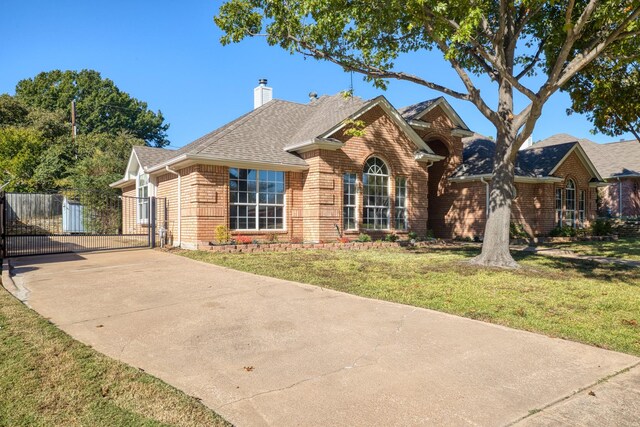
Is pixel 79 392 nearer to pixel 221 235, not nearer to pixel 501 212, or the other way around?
pixel 501 212

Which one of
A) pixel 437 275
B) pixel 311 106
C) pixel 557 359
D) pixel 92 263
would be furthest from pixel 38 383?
pixel 311 106

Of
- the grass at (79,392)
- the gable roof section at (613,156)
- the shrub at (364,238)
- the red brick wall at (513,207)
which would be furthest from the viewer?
the gable roof section at (613,156)

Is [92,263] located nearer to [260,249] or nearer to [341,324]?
[260,249]

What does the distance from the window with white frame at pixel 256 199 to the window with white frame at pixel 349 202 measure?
2.45 meters

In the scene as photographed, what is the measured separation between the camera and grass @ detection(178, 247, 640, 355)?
571 centimetres

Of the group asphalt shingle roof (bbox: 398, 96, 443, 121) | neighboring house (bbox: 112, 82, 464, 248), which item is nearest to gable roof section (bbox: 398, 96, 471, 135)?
asphalt shingle roof (bbox: 398, 96, 443, 121)

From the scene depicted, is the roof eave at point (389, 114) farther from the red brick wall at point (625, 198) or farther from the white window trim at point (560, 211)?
the red brick wall at point (625, 198)

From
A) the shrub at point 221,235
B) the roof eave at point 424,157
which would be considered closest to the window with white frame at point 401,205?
the roof eave at point 424,157

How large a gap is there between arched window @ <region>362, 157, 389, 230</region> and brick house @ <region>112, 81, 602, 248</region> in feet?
0.15

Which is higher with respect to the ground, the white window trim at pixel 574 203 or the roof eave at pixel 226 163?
the roof eave at pixel 226 163

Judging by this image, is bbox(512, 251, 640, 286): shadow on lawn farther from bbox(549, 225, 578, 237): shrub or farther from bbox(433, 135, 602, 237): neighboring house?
bbox(549, 225, 578, 237): shrub

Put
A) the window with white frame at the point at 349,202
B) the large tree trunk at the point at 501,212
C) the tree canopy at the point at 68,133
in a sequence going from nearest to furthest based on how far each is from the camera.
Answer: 1. the large tree trunk at the point at 501,212
2. the window with white frame at the point at 349,202
3. the tree canopy at the point at 68,133

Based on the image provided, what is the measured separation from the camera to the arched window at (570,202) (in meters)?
23.1

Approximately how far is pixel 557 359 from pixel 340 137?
43.6ft
